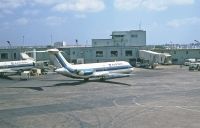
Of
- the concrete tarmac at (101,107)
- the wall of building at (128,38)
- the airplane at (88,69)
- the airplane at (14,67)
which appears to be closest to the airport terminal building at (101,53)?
the wall of building at (128,38)

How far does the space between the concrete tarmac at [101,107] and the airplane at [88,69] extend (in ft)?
22.3

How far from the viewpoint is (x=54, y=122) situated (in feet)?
124

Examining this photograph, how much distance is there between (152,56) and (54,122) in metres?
96.8

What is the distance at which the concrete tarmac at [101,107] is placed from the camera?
37.3m

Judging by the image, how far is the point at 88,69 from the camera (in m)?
78.4

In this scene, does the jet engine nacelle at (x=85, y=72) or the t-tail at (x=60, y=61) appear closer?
the t-tail at (x=60, y=61)

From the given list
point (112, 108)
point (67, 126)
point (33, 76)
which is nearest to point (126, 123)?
point (67, 126)

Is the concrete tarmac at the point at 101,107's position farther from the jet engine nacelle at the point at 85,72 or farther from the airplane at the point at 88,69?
the jet engine nacelle at the point at 85,72

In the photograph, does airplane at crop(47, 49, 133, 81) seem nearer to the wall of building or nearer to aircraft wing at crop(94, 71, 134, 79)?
aircraft wing at crop(94, 71, 134, 79)

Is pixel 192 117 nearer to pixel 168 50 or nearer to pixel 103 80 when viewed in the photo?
pixel 103 80

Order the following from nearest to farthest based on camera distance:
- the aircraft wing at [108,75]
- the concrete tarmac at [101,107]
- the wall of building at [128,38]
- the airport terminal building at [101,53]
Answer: the concrete tarmac at [101,107], the aircraft wing at [108,75], the airport terminal building at [101,53], the wall of building at [128,38]

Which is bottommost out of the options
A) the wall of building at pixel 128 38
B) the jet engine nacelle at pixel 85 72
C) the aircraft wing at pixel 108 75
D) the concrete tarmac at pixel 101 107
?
the concrete tarmac at pixel 101 107

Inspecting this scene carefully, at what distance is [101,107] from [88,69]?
32.0 meters

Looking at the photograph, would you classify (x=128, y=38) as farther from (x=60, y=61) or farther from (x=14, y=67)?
(x=60, y=61)
